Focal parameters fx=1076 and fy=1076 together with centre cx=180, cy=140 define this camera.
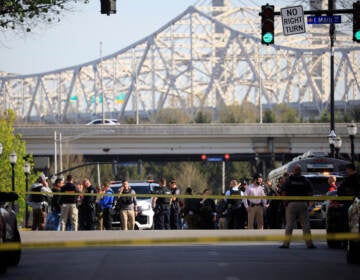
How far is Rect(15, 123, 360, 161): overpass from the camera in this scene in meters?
91.8

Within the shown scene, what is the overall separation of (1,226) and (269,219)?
18411 mm

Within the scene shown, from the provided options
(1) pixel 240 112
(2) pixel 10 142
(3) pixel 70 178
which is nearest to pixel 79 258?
(3) pixel 70 178

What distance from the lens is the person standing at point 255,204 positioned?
98.9 ft

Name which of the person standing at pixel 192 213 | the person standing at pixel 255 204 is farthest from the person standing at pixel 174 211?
the person standing at pixel 255 204

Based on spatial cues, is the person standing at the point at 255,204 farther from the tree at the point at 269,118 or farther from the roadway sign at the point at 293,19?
the tree at the point at 269,118

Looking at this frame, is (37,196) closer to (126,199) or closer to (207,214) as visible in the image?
(126,199)

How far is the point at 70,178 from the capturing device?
98.4 feet

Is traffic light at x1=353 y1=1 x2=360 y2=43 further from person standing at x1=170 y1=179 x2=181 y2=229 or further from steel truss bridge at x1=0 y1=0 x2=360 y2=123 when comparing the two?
steel truss bridge at x1=0 y1=0 x2=360 y2=123

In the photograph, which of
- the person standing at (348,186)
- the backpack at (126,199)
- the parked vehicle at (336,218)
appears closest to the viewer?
the person standing at (348,186)

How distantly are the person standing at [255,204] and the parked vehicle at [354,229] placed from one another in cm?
1338

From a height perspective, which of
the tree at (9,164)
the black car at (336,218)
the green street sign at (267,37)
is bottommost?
the tree at (9,164)

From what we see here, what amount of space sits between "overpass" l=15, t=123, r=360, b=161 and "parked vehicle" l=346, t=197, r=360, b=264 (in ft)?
243

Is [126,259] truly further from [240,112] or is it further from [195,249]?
[240,112]

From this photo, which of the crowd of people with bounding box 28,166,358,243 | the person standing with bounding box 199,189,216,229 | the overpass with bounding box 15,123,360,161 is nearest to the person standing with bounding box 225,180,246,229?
the crowd of people with bounding box 28,166,358,243
